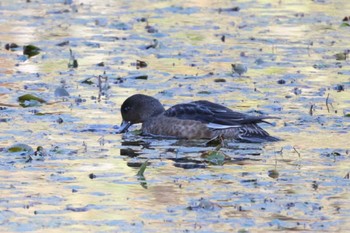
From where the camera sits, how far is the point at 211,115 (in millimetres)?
11961

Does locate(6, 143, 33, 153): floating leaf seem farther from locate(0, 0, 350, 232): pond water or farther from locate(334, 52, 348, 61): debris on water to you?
locate(334, 52, 348, 61): debris on water

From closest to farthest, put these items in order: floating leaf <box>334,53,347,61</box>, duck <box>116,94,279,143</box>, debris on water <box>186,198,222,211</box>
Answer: debris on water <box>186,198,222,211</box> < duck <box>116,94,279,143</box> < floating leaf <box>334,53,347,61</box>

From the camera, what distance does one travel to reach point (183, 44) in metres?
17.4

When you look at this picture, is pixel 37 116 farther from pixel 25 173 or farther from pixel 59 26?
pixel 59 26

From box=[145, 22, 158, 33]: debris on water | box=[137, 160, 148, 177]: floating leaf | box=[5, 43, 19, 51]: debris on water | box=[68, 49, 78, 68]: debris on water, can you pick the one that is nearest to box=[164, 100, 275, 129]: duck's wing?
box=[137, 160, 148, 177]: floating leaf

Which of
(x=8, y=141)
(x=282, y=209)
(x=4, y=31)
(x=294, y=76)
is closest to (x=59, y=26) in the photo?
(x=4, y=31)

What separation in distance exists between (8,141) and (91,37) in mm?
7105

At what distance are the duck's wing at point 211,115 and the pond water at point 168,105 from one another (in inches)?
10.2

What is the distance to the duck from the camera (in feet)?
38.2

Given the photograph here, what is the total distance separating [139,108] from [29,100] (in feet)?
4.12

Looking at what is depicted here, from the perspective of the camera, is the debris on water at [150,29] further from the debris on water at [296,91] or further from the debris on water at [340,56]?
the debris on water at [296,91]

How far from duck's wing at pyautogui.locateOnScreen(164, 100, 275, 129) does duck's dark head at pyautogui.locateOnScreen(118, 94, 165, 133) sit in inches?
11.0

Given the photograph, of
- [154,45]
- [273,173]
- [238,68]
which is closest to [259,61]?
[238,68]

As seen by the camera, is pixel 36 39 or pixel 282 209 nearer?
pixel 282 209
